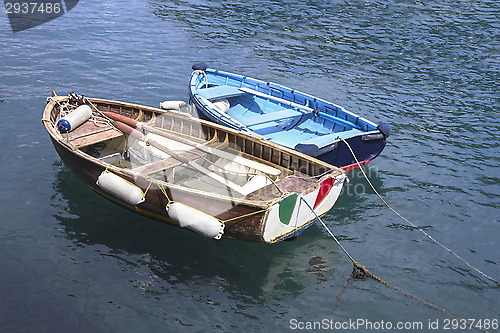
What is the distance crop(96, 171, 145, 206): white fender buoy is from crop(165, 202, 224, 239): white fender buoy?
123 cm

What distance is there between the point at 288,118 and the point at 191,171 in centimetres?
535

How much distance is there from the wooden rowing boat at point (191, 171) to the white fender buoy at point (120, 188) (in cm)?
3

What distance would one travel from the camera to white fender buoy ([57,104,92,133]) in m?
15.9

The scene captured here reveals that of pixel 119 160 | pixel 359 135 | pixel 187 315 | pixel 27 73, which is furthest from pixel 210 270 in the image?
pixel 27 73

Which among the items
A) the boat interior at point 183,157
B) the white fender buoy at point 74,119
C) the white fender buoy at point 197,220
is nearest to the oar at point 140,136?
the boat interior at point 183,157

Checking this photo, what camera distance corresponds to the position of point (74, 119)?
16406mm

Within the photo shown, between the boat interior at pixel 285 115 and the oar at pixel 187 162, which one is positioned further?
the boat interior at pixel 285 115

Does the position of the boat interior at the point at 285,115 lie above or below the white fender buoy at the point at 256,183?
above

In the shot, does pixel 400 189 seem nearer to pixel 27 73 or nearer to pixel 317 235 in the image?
pixel 317 235

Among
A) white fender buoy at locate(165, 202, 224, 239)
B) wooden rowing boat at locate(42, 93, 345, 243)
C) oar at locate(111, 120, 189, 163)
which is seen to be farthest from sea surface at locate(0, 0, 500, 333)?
oar at locate(111, 120, 189, 163)

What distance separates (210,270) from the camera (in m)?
13.2

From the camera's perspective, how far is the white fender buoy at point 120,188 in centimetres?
1325

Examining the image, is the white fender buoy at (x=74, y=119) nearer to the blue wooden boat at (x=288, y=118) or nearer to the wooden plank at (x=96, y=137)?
the wooden plank at (x=96, y=137)

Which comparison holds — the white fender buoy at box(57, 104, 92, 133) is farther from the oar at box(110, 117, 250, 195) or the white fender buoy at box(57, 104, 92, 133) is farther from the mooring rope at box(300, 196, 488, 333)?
the mooring rope at box(300, 196, 488, 333)
